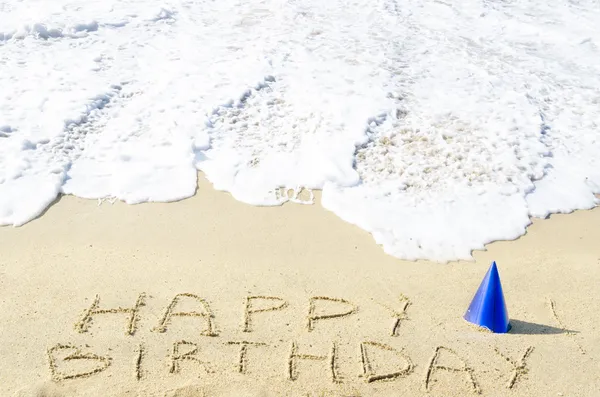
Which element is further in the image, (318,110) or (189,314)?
(318,110)

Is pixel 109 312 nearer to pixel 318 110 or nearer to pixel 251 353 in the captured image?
pixel 251 353

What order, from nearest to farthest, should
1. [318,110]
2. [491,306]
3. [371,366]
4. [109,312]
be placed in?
[371,366], [491,306], [109,312], [318,110]

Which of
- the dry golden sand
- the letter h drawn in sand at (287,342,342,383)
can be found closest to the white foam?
the dry golden sand

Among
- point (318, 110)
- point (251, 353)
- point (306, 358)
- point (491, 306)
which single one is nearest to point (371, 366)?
point (306, 358)

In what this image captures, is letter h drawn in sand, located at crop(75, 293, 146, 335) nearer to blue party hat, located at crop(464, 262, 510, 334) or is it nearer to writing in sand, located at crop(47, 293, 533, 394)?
writing in sand, located at crop(47, 293, 533, 394)

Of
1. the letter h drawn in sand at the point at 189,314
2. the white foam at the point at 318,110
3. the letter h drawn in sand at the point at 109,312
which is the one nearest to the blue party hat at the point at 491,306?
the white foam at the point at 318,110

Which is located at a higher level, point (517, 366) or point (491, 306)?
point (491, 306)

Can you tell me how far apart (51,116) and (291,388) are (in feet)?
13.1

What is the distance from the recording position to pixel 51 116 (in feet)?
19.7

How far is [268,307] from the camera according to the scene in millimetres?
3887

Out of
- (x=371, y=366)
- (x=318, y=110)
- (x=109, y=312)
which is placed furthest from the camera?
(x=318, y=110)

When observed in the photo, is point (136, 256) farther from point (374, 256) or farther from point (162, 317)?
Answer: point (374, 256)

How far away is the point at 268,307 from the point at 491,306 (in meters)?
1.35

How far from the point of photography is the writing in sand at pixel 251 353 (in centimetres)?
340
